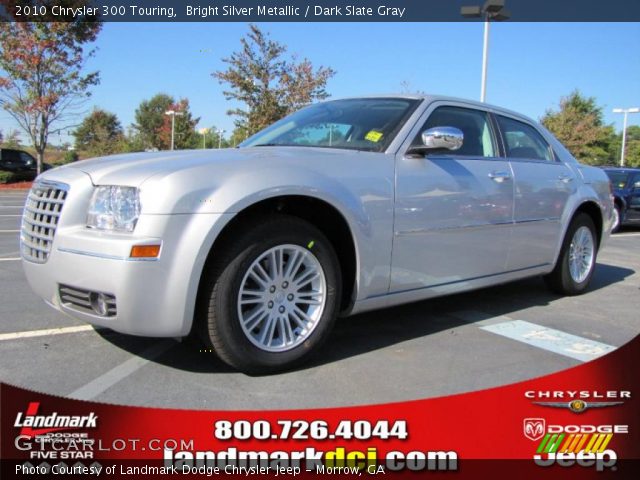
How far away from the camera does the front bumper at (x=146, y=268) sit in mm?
2680

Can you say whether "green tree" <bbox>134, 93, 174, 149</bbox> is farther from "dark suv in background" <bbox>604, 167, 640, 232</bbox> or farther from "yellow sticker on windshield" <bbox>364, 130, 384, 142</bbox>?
"yellow sticker on windshield" <bbox>364, 130, 384, 142</bbox>

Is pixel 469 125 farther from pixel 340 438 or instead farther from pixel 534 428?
pixel 340 438

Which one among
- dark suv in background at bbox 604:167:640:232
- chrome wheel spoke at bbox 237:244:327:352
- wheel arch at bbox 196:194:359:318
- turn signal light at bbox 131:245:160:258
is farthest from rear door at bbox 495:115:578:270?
dark suv in background at bbox 604:167:640:232

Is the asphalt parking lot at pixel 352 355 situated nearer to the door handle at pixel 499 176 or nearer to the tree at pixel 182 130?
the door handle at pixel 499 176

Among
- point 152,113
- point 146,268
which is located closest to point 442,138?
point 146,268

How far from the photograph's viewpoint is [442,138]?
3.59 m

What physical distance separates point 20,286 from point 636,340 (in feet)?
15.6

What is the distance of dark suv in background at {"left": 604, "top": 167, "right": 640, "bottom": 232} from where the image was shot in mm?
12633

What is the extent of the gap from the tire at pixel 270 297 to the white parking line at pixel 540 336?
150cm

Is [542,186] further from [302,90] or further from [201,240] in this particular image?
[302,90]

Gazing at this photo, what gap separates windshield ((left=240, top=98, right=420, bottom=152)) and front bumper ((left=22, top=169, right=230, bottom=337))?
1345mm

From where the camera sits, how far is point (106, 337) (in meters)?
3.71


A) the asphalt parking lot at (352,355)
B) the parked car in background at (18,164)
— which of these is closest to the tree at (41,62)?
the parked car in background at (18,164)

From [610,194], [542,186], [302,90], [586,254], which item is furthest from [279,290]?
[302,90]
